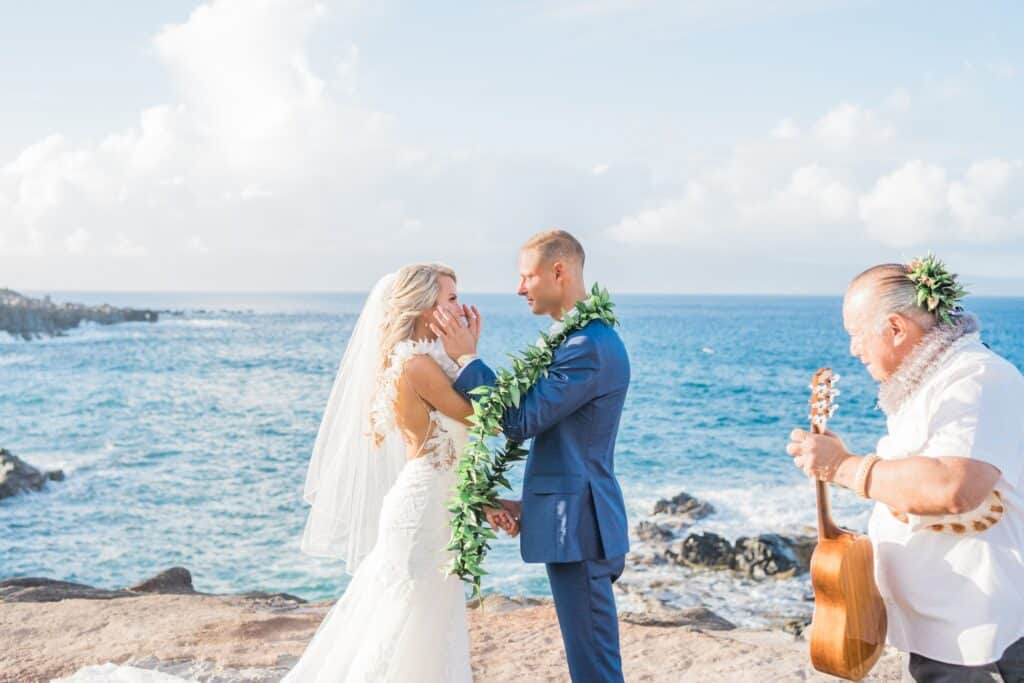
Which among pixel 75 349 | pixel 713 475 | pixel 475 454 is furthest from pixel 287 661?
pixel 75 349

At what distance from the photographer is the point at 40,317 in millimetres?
76500

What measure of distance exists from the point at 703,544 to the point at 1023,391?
39.8 feet

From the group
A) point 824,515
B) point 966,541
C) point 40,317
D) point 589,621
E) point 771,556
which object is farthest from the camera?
point 40,317

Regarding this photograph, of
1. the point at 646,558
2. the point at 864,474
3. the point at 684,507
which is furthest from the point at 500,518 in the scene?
the point at 684,507

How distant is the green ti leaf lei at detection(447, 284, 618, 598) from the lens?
3.93 meters

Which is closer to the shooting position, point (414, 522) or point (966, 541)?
point (966, 541)

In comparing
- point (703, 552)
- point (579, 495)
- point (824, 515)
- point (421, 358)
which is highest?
point (421, 358)

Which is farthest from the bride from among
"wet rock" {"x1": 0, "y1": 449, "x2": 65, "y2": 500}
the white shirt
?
"wet rock" {"x1": 0, "y1": 449, "x2": 65, "y2": 500}

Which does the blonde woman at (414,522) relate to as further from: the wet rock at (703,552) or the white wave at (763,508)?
the white wave at (763,508)

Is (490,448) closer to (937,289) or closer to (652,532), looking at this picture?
(937,289)

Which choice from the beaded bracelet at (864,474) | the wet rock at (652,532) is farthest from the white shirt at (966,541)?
the wet rock at (652,532)

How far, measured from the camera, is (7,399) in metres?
41.4

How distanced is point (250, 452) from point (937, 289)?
89.1 feet

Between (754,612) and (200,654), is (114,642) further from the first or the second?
(754,612)
